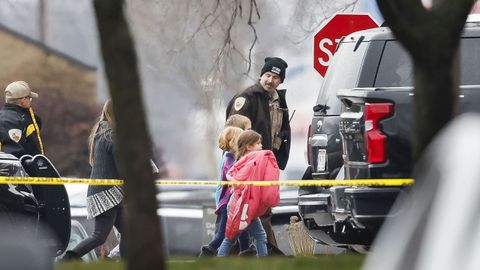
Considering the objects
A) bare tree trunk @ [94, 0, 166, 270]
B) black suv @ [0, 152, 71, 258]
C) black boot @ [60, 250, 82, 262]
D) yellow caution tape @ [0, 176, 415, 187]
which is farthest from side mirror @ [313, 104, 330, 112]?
bare tree trunk @ [94, 0, 166, 270]

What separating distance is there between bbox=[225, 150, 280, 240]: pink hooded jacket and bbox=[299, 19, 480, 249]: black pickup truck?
71 cm

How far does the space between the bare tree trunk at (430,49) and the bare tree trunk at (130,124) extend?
1796 millimetres

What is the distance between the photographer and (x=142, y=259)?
7.87m

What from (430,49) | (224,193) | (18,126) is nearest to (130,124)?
(430,49)

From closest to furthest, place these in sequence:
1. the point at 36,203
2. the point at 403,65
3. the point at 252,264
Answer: the point at 252,264 → the point at 403,65 → the point at 36,203

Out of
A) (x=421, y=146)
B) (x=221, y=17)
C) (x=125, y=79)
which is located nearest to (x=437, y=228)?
(x=125, y=79)

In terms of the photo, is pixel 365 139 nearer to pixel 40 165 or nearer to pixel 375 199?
pixel 375 199

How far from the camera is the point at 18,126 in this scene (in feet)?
46.1

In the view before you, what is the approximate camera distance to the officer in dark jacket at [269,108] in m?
14.6

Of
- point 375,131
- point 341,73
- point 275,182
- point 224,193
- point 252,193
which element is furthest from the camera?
point 224,193

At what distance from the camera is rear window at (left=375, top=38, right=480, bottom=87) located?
11570 millimetres

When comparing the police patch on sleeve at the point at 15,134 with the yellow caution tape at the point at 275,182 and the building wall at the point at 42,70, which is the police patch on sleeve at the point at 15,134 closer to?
the yellow caution tape at the point at 275,182

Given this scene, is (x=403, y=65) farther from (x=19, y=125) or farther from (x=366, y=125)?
(x=19, y=125)

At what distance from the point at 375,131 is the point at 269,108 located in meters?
3.34
